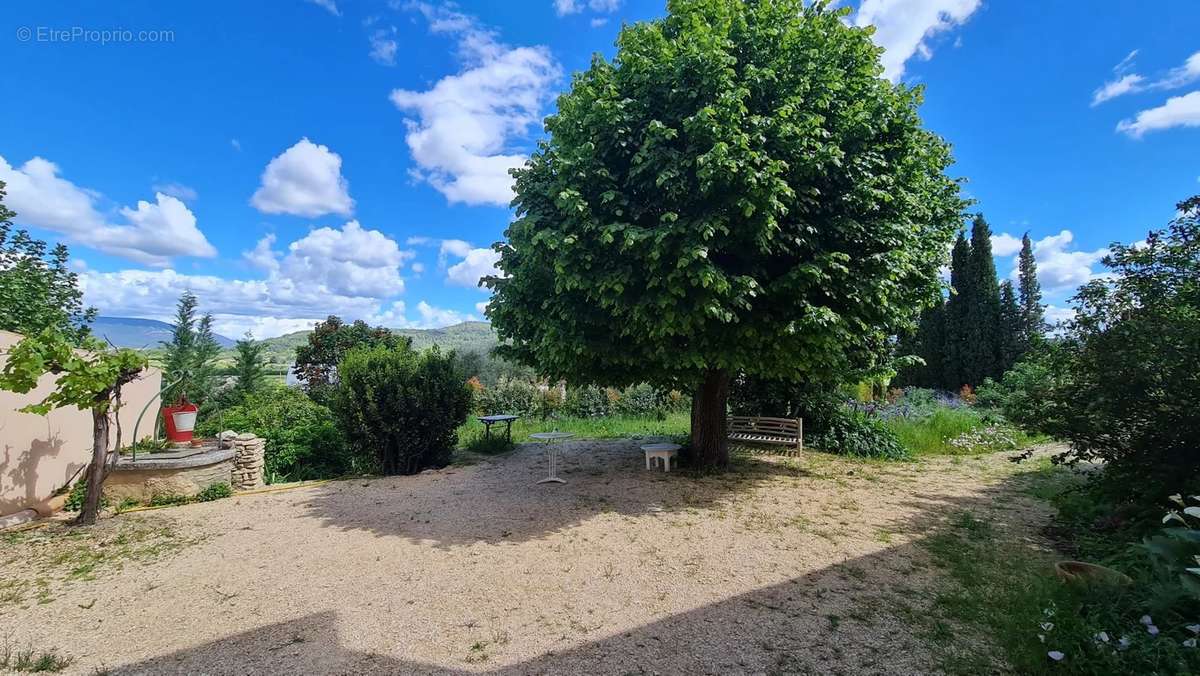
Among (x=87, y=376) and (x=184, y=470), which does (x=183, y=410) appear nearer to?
(x=184, y=470)

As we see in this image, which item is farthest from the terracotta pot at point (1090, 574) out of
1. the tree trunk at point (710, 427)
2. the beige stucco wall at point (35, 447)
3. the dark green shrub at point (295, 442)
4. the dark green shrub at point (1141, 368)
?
the beige stucco wall at point (35, 447)

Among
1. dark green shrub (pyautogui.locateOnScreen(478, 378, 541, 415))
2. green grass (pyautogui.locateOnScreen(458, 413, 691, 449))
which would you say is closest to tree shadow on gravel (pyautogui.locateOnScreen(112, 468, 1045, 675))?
green grass (pyautogui.locateOnScreen(458, 413, 691, 449))

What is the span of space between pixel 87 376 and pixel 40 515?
2187mm

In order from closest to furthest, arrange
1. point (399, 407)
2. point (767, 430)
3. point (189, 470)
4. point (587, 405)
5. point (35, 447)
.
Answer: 1. point (35, 447)
2. point (189, 470)
3. point (399, 407)
4. point (767, 430)
5. point (587, 405)

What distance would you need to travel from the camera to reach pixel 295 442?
822cm

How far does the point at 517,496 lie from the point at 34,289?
14978mm

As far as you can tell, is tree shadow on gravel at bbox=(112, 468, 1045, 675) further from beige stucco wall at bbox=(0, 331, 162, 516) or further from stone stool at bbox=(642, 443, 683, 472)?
beige stucco wall at bbox=(0, 331, 162, 516)

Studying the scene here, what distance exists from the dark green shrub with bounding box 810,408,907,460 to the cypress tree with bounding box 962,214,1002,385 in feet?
39.1

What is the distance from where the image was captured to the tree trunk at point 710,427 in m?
7.49

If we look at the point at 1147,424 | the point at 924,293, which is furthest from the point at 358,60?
the point at 1147,424

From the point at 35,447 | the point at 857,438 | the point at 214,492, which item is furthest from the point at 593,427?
the point at 35,447

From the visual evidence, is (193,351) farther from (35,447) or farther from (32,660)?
(32,660)

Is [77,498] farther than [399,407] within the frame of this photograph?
No

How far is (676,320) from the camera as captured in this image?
514 centimetres
